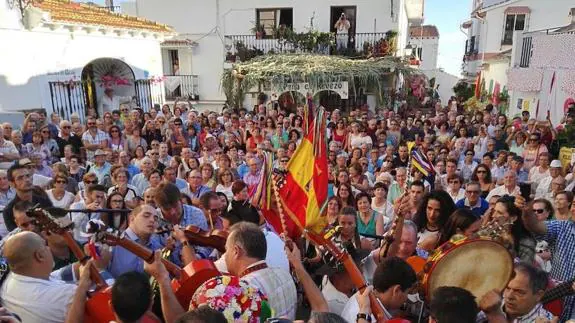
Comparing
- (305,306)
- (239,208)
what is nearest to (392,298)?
(305,306)

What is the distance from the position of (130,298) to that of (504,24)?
25.5 meters

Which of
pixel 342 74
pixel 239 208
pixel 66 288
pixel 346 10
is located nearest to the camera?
pixel 66 288

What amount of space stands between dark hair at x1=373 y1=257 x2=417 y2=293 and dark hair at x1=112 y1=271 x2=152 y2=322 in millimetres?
1377

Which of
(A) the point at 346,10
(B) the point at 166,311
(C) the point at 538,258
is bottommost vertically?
(C) the point at 538,258

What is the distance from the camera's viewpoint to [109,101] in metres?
14.9

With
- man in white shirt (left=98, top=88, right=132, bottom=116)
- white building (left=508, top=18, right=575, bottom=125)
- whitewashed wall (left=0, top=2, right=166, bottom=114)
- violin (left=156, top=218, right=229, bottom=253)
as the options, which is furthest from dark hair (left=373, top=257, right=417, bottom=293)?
man in white shirt (left=98, top=88, right=132, bottom=116)

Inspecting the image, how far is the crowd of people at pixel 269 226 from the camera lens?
102 inches

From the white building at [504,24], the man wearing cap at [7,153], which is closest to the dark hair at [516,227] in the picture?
the man wearing cap at [7,153]

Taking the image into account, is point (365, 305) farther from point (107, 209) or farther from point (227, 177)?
point (227, 177)

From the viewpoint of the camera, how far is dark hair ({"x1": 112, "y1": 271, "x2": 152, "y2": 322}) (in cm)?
228

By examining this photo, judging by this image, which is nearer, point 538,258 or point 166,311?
point 166,311

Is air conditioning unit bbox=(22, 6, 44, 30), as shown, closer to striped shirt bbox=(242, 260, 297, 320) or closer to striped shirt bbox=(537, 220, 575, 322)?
striped shirt bbox=(242, 260, 297, 320)

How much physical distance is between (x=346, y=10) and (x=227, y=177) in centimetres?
1634

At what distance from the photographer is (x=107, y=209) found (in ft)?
16.0
